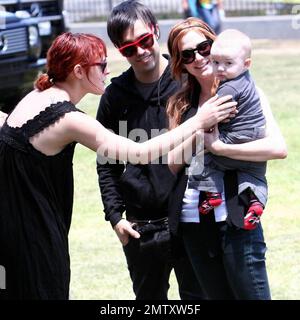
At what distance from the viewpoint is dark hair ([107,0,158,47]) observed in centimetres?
405

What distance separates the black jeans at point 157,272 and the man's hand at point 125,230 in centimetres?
4

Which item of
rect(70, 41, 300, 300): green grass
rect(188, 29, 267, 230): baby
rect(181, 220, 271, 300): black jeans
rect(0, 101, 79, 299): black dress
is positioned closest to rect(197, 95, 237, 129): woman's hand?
rect(188, 29, 267, 230): baby

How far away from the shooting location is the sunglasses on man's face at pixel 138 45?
158 inches

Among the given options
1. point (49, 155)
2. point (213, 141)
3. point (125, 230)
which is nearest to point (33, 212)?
point (49, 155)

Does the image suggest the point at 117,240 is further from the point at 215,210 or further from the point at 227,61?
the point at 227,61

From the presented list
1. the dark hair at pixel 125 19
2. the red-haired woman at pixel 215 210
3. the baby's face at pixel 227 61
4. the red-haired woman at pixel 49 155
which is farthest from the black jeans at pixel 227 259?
the dark hair at pixel 125 19

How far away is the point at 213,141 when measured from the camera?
3.48 m

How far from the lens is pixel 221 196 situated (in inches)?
140

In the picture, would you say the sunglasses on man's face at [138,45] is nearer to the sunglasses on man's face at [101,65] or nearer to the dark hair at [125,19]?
the dark hair at [125,19]


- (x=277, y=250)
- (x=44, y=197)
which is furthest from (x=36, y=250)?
(x=277, y=250)
